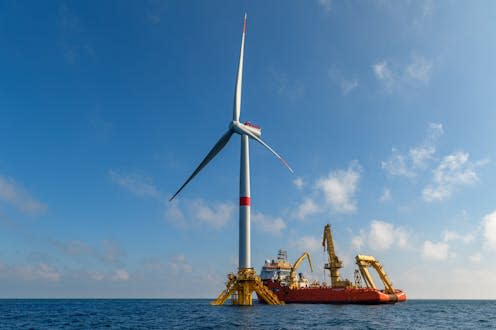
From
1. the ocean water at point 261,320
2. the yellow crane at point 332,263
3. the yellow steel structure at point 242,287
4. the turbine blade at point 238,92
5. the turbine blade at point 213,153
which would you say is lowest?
the ocean water at point 261,320

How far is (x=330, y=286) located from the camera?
108 meters

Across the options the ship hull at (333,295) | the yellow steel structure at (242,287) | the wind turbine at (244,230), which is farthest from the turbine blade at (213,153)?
the ship hull at (333,295)

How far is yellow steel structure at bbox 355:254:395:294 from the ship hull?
2657mm

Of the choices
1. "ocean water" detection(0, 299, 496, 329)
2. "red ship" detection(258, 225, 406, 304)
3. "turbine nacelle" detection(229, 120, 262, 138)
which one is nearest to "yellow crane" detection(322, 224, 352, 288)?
"red ship" detection(258, 225, 406, 304)

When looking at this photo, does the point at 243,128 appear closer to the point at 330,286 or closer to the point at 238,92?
the point at 238,92

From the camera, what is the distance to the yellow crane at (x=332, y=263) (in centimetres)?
10500

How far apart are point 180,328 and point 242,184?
33.1 metres

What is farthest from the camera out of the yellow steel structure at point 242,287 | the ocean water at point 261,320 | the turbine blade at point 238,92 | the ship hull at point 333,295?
the ship hull at point 333,295

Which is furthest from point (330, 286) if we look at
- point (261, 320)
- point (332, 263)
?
point (261, 320)

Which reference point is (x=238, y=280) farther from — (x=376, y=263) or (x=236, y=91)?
(x=376, y=263)

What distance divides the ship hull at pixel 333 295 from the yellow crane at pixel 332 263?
6.00 metres

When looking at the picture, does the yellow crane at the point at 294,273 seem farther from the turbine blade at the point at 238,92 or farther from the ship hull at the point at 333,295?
the turbine blade at the point at 238,92

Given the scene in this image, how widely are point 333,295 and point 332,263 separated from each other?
12177mm

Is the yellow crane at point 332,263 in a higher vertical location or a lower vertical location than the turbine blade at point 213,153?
lower
